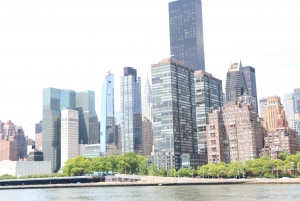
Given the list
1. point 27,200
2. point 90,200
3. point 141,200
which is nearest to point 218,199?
point 141,200

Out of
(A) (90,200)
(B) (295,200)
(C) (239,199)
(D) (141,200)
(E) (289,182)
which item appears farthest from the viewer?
(E) (289,182)

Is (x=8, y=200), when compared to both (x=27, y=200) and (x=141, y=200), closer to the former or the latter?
(x=27, y=200)

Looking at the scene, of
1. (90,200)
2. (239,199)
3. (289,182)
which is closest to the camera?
(239,199)

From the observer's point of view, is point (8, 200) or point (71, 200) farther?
point (8, 200)

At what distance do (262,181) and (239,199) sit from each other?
300ft

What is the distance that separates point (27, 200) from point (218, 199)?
63.0 m

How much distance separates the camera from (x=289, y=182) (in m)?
194

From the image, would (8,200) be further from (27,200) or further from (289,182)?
(289,182)

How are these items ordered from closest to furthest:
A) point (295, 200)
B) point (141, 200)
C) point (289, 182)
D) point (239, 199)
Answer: point (295, 200)
point (239, 199)
point (141, 200)
point (289, 182)

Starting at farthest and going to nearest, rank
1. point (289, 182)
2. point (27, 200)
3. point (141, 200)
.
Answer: point (289, 182) → point (27, 200) → point (141, 200)

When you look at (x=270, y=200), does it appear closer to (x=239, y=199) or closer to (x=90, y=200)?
(x=239, y=199)

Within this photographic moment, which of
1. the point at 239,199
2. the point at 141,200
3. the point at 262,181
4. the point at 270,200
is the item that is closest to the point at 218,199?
the point at 239,199

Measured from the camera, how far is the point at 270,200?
350 ft

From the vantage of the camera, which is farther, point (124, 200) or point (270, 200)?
point (124, 200)
